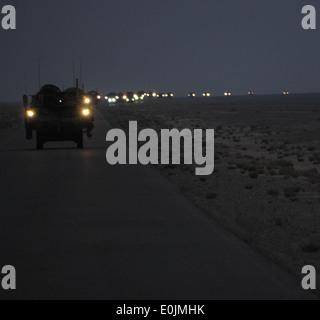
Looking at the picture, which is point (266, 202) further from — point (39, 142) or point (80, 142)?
point (39, 142)

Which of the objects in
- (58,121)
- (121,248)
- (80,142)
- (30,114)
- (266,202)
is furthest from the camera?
(80,142)

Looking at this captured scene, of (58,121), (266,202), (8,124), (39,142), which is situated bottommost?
(266,202)

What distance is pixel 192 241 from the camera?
36.4 ft

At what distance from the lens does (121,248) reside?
1059 cm

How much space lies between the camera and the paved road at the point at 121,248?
8281mm

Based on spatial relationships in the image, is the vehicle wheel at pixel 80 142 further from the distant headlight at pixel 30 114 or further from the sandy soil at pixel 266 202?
the sandy soil at pixel 266 202

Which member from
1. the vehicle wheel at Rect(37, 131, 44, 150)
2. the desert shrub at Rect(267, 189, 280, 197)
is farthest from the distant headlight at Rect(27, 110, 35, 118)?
the desert shrub at Rect(267, 189, 280, 197)

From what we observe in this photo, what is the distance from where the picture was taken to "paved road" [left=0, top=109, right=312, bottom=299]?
8.28 metres

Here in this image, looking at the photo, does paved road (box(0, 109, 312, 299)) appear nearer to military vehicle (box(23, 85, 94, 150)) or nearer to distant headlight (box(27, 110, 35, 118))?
military vehicle (box(23, 85, 94, 150))

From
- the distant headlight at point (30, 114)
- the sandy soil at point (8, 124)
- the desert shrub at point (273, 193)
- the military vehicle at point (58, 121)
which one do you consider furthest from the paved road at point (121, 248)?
the sandy soil at point (8, 124)

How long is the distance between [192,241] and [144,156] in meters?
16.6

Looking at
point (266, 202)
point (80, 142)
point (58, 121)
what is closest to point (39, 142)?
point (58, 121)
